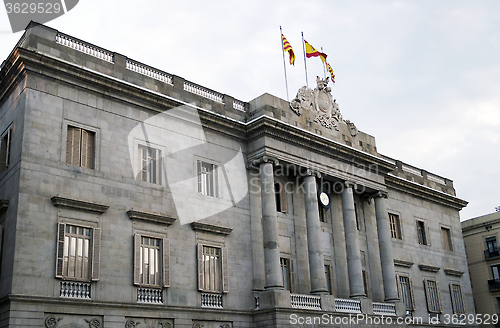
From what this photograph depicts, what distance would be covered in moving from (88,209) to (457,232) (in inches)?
1214

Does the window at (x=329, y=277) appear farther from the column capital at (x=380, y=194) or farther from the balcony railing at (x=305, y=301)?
the column capital at (x=380, y=194)

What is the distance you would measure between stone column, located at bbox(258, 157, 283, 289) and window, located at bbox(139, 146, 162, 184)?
5554mm

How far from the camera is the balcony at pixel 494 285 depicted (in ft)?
155

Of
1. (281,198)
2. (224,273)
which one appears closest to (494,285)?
(281,198)

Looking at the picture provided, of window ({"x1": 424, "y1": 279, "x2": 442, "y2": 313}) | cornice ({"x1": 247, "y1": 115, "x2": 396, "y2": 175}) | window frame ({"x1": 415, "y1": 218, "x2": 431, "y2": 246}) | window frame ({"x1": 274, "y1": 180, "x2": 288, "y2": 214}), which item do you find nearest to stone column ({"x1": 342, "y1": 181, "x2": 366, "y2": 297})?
cornice ({"x1": 247, "y1": 115, "x2": 396, "y2": 175})

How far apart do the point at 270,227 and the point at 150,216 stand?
6.31 m

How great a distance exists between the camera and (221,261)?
2631 cm

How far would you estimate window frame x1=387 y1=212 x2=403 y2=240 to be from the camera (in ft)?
123

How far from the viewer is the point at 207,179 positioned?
2764 centimetres

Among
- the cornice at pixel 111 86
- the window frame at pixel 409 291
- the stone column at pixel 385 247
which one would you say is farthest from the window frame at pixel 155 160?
the window frame at pixel 409 291

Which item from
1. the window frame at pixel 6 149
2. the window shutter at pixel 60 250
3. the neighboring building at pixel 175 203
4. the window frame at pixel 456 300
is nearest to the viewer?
the window shutter at pixel 60 250

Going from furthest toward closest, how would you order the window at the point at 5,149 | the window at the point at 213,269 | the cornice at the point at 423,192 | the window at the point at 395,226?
the cornice at the point at 423,192 → the window at the point at 395,226 → the window at the point at 213,269 → the window at the point at 5,149

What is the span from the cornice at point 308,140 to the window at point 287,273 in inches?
246

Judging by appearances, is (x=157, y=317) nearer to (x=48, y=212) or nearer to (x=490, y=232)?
(x=48, y=212)
